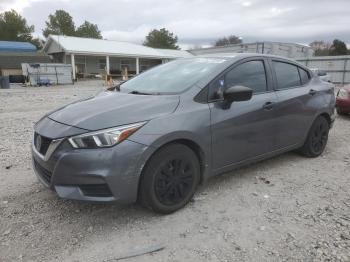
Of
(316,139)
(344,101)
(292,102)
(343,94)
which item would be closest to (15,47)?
(343,94)

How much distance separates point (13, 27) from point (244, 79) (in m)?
55.8

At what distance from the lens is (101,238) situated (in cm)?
291

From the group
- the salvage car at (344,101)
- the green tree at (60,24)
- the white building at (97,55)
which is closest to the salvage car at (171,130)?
the salvage car at (344,101)

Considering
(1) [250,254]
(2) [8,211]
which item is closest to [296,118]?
(1) [250,254]

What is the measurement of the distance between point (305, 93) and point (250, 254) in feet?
9.49

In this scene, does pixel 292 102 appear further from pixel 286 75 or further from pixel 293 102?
pixel 286 75

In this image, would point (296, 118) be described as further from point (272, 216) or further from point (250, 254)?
point (250, 254)

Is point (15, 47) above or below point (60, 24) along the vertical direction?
below

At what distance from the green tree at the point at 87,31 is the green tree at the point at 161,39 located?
33.5ft

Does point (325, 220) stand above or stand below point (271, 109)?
below

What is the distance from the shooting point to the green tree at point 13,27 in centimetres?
5028

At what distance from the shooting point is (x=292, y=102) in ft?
14.6

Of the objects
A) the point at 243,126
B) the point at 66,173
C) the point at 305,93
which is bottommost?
the point at 66,173

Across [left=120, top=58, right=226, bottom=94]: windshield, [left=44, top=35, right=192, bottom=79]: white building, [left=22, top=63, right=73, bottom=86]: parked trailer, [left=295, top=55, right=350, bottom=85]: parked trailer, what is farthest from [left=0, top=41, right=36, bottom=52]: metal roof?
[left=120, top=58, right=226, bottom=94]: windshield
